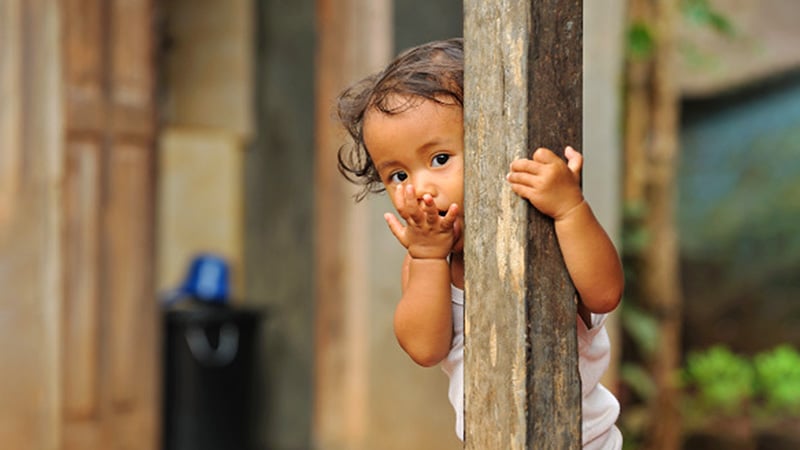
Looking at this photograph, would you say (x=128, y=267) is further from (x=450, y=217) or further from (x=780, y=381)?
(x=780, y=381)

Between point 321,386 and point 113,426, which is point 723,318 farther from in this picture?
point 113,426

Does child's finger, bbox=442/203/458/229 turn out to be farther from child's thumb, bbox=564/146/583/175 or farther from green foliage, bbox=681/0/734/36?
green foliage, bbox=681/0/734/36

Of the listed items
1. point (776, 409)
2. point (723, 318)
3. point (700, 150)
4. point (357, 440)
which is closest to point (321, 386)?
point (357, 440)

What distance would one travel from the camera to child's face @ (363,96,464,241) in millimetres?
1908

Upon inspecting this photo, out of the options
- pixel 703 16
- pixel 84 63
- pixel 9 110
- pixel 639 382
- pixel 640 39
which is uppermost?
pixel 703 16

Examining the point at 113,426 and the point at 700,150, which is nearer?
the point at 113,426

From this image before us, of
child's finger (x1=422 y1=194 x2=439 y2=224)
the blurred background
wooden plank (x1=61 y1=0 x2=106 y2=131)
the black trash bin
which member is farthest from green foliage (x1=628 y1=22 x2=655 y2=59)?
child's finger (x1=422 y1=194 x2=439 y2=224)

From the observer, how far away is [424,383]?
5.50 meters

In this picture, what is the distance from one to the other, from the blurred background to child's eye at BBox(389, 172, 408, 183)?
2721 millimetres

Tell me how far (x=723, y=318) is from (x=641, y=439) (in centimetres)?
267

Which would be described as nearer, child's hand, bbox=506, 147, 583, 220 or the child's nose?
child's hand, bbox=506, 147, 583, 220

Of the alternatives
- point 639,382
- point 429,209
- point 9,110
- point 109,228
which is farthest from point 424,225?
point 639,382

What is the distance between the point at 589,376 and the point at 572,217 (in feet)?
1.39

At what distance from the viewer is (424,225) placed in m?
1.86
